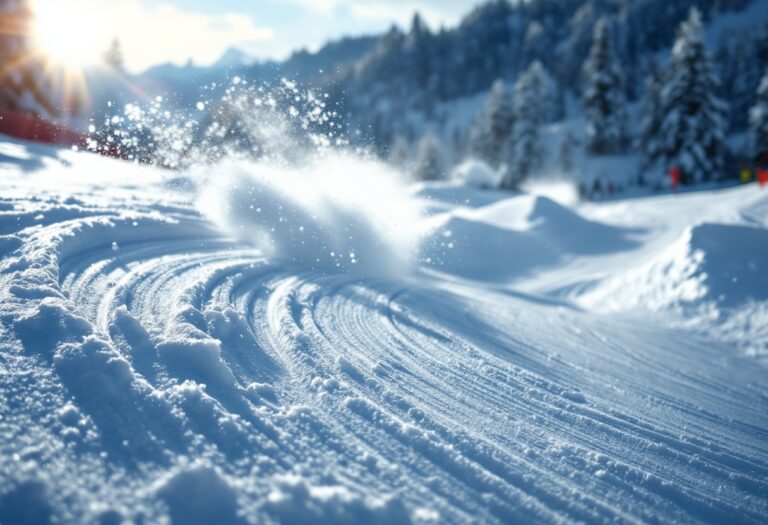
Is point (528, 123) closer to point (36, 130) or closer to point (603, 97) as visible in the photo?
point (603, 97)

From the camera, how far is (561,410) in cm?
311

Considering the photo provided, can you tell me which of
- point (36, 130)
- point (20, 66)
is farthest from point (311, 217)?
point (20, 66)

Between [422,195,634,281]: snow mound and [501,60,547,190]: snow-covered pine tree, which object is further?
[501,60,547,190]: snow-covered pine tree

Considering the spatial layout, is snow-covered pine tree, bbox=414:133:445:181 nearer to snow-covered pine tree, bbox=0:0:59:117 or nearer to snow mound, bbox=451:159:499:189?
snow mound, bbox=451:159:499:189

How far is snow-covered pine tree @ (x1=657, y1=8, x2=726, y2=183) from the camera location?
85.4 feet

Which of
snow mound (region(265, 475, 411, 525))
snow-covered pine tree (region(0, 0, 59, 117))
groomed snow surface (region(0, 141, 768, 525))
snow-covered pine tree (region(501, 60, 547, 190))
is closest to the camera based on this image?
snow mound (region(265, 475, 411, 525))

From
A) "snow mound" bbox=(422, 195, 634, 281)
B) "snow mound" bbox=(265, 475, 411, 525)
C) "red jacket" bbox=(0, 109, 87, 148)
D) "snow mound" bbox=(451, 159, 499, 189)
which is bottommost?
"snow mound" bbox=(422, 195, 634, 281)

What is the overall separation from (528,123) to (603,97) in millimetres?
6447

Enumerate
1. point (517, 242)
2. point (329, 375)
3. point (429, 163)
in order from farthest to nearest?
1. point (429, 163)
2. point (517, 242)
3. point (329, 375)

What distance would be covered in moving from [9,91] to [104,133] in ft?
63.6

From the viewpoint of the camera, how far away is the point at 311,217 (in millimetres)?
6629

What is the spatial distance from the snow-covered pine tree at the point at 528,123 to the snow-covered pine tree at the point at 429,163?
5793 millimetres

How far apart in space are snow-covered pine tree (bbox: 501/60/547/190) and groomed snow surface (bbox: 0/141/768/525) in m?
29.3

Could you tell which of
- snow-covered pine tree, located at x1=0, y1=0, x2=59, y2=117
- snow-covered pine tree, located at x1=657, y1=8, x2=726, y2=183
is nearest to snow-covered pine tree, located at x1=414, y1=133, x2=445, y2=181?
snow-covered pine tree, located at x1=657, y1=8, x2=726, y2=183
